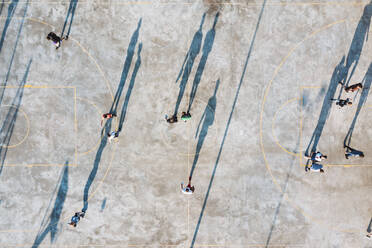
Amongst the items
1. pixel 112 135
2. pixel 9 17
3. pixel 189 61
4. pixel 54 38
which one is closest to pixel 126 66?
pixel 189 61

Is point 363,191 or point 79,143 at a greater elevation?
point 363,191

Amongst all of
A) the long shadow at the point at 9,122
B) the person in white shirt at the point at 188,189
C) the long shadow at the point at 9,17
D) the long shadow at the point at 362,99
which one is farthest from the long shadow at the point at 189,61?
the long shadow at the point at 9,17

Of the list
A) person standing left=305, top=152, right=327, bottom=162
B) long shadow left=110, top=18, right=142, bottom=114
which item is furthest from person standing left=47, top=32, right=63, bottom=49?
person standing left=305, top=152, right=327, bottom=162

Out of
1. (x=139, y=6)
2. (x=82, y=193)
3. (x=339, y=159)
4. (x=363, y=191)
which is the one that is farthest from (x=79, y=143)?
(x=363, y=191)

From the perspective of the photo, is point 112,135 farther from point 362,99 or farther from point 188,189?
point 362,99

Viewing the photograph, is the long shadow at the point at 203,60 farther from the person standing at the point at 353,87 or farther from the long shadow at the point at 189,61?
the person standing at the point at 353,87

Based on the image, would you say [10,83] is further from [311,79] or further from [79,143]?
[311,79]

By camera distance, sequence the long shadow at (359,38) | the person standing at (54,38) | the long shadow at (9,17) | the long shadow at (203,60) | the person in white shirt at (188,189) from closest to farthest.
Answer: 1. the person standing at (54,38)
2. the person in white shirt at (188,189)
3. the long shadow at (9,17)
4. the long shadow at (203,60)
5. the long shadow at (359,38)
